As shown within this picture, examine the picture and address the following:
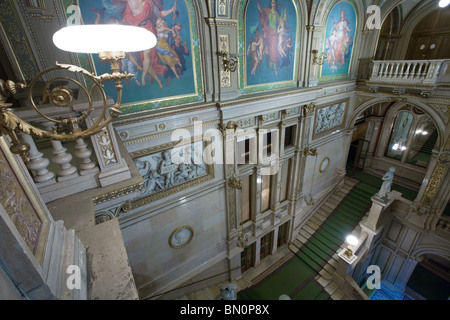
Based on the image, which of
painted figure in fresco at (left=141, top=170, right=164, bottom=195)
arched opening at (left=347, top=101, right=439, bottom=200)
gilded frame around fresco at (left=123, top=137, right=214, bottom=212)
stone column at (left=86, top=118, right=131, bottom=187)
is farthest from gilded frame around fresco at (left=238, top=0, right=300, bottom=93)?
arched opening at (left=347, top=101, right=439, bottom=200)

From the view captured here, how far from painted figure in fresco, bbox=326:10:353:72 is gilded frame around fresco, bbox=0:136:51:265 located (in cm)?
876

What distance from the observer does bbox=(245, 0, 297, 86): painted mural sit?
5672 millimetres

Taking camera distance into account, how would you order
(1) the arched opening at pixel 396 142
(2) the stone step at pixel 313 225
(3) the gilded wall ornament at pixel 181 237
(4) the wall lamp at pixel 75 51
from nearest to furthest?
(4) the wall lamp at pixel 75 51 → (3) the gilded wall ornament at pixel 181 237 → (2) the stone step at pixel 313 225 → (1) the arched opening at pixel 396 142

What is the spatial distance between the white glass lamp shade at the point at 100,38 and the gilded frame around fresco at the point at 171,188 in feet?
10.9

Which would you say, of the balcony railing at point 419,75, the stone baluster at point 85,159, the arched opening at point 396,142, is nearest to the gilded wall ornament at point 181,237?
the stone baluster at point 85,159

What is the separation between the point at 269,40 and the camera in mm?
6098

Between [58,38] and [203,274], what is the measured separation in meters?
7.46

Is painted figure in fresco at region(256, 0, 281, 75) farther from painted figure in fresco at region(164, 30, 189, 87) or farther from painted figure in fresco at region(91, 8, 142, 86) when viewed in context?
painted figure in fresco at region(91, 8, 142, 86)

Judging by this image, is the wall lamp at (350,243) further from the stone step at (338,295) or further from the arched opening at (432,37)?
the arched opening at (432,37)

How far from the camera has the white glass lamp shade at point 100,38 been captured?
4.87 feet

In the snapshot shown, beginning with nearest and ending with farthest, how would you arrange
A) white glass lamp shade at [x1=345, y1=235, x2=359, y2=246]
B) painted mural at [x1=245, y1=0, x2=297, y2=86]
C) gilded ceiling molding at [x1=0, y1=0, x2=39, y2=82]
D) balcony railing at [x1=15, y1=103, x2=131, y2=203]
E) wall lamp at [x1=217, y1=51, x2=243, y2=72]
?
1. balcony railing at [x1=15, y1=103, x2=131, y2=203]
2. gilded ceiling molding at [x1=0, y1=0, x2=39, y2=82]
3. wall lamp at [x1=217, y1=51, x2=243, y2=72]
4. painted mural at [x1=245, y1=0, x2=297, y2=86]
5. white glass lamp shade at [x1=345, y1=235, x2=359, y2=246]

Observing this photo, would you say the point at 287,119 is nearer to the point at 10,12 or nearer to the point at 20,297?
the point at 10,12

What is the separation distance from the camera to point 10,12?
307cm
